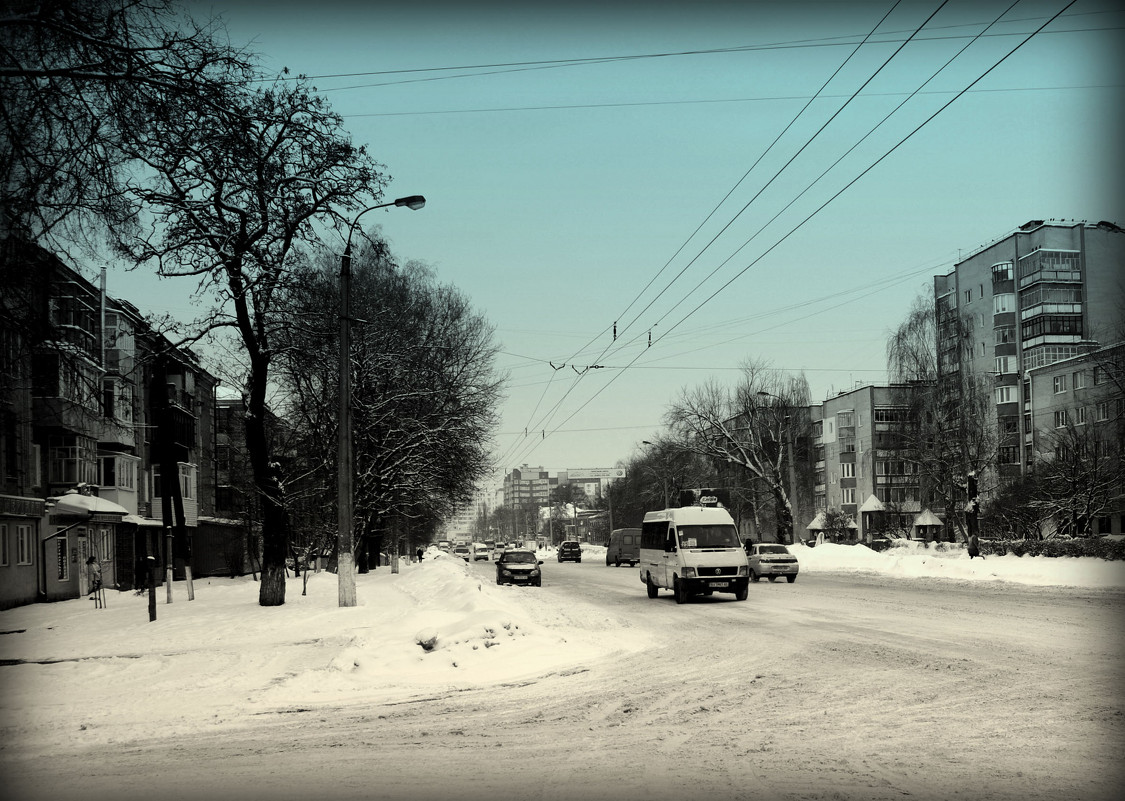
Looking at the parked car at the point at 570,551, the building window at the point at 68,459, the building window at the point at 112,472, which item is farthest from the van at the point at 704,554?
the parked car at the point at 570,551

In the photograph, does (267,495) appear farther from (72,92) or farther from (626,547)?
(626,547)

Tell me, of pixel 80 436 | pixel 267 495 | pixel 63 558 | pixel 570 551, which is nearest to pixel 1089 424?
pixel 570 551

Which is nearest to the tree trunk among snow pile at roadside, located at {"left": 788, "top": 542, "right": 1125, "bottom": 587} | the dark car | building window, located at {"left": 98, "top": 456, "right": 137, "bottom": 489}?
building window, located at {"left": 98, "top": 456, "right": 137, "bottom": 489}

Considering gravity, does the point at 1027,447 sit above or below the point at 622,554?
above

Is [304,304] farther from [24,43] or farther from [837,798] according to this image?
[837,798]

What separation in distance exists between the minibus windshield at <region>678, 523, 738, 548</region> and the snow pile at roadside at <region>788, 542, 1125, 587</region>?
11783mm

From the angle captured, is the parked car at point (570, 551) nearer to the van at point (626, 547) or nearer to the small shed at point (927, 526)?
the van at point (626, 547)

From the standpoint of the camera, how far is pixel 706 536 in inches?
1017

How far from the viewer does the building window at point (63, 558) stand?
109ft

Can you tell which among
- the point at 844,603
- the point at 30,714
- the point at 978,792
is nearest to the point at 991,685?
the point at 978,792

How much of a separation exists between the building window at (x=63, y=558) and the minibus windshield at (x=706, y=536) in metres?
20.1

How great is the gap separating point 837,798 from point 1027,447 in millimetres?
73404

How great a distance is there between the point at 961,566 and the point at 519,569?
662 inches

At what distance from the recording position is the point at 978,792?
22.2 feet
